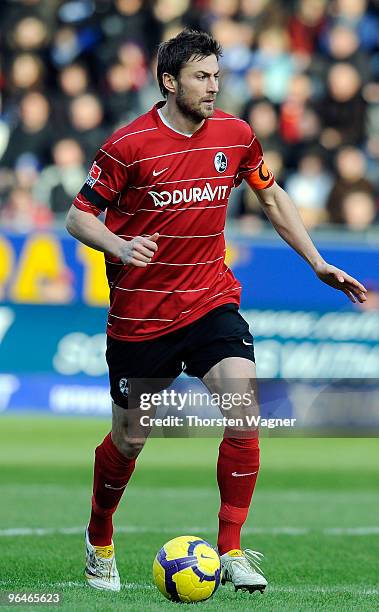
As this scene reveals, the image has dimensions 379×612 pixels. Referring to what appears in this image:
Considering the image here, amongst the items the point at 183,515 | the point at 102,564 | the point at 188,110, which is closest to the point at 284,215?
the point at 188,110

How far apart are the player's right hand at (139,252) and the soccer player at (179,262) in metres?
0.33

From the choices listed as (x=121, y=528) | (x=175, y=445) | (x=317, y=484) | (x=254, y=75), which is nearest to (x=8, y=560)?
(x=121, y=528)

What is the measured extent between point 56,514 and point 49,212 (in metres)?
6.15

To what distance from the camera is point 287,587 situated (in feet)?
20.9

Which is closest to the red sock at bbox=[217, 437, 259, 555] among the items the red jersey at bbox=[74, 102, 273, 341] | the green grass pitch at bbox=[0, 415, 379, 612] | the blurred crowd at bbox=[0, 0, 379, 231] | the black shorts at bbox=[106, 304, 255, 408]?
the green grass pitch at bbox=[0, 415, 379, 612]

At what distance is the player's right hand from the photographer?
5.75 m

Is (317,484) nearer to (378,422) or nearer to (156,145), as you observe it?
(378,422)

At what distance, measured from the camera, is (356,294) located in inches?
256

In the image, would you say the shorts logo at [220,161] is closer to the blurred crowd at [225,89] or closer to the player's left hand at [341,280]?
the player's left hand at [341,280]

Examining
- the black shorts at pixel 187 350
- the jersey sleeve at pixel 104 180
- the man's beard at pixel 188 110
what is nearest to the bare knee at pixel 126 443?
the black shorts at pixel 187 350

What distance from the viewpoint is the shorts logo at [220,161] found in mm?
6383

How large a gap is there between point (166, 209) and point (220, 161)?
14.4 inches

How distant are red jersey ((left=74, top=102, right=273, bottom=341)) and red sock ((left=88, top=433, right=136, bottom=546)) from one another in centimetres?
59

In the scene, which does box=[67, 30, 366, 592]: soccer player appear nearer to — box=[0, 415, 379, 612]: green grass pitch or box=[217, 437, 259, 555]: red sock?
box=[217, 437, 259, 555]: red sock
